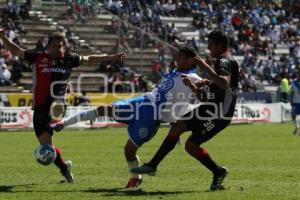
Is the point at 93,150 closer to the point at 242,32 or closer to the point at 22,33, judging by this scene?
the point at 22,33

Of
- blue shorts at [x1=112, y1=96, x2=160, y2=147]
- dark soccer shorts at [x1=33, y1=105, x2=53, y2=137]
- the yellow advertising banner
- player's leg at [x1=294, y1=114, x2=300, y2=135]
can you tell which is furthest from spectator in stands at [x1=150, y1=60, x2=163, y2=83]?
blue shorts at [x1=112, y1=96, x2=160, y2=147]

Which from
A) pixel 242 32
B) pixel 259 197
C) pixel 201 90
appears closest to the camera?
pixel 259 197

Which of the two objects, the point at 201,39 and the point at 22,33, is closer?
the point at 22,33

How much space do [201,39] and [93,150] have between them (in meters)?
28.9

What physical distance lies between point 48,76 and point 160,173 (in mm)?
3260

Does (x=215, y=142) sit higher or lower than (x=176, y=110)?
lower

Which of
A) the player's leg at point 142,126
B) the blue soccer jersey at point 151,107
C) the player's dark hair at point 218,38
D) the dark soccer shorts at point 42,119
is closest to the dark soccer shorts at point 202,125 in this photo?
the blue soccer jersey at point 151,107

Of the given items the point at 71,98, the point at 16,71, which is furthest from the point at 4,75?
the point at 71,98

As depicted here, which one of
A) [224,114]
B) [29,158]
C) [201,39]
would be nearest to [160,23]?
[201,39]

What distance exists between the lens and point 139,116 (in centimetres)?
1295

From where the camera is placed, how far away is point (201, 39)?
2015 inches

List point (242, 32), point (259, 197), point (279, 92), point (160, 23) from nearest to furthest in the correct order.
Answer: point (259, 197)
point (279, 92)
point (160, 23)
point (242, 32)

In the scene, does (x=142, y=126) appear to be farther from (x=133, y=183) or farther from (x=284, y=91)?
(x=284, y=91)

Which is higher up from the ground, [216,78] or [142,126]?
[216,78]
